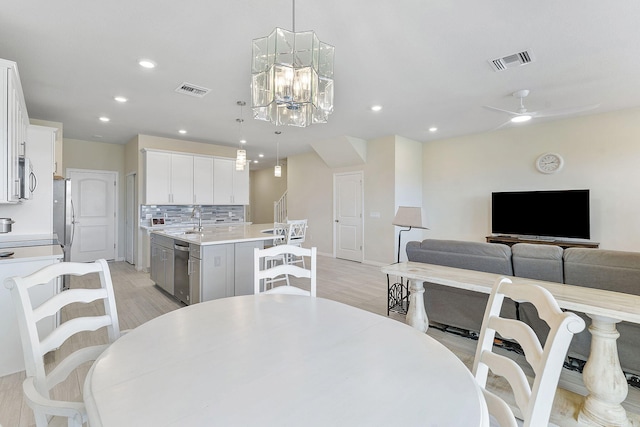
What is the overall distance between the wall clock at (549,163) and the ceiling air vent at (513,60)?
2812 mm

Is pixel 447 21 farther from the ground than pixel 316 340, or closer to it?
farther from the ground

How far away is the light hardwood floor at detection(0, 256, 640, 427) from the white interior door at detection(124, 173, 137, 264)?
35 cm

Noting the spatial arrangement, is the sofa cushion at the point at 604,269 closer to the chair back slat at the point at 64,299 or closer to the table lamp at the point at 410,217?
the table lamp at the point at 410,217

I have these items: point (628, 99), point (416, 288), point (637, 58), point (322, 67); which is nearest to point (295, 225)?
point (416, 288)

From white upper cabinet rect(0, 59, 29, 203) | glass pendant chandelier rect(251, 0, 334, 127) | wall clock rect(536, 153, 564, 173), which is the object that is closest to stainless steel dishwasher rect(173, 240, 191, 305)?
white upper cabinet rect(0, 59, 29, 203)

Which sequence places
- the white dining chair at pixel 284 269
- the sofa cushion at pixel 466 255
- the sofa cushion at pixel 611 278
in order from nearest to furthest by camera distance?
the white dining chair at pixel 284 269, the sofa cushion at pixel 611 278, the sofa cushion at pixel 466 255

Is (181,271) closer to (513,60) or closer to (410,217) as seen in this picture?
(410,217)

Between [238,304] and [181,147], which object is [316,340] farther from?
[181,147]

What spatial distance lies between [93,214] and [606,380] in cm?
801

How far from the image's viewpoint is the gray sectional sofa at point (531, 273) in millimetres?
1998

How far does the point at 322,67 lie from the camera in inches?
71.5

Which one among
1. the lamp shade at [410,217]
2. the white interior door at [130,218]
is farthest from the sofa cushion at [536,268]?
the white interior door at [130,218]

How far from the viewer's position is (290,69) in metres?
1.63

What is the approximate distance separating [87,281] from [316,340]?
18.0 feet
